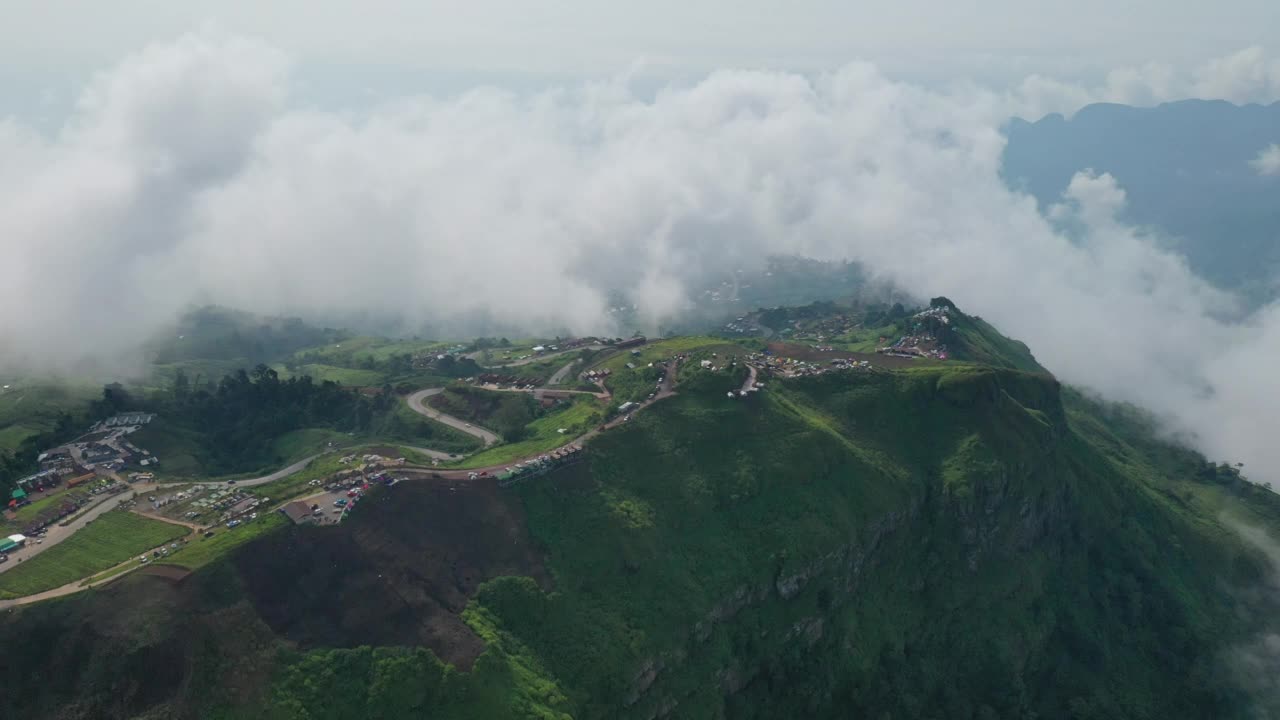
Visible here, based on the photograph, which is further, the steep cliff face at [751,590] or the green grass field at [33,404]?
the green grass field at [33,404]

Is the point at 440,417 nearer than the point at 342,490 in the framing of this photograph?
No

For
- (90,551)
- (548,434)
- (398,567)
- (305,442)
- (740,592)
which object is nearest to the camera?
(90,551)

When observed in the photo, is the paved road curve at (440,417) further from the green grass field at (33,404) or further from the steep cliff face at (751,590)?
the green grass field at (33,404)

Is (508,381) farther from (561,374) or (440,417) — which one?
(440,417)

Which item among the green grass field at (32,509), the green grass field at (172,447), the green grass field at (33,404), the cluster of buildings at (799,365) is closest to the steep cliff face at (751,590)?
the cluster of buildings at (799,365)

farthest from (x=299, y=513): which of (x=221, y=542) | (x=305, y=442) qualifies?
(x=305, y=442)

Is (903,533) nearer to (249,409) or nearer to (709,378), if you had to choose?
(709,378)

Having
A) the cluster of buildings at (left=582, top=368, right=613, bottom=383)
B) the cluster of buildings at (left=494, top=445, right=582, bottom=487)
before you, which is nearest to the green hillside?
the cluster of buildings at (left=494, top=445, right=582, bottom=487)
